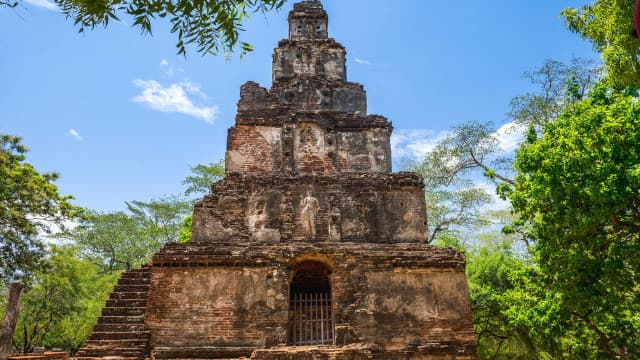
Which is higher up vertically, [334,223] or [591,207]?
[334,223]

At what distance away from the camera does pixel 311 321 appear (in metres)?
9.61

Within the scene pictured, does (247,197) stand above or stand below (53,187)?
below

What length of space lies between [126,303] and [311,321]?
149 inches

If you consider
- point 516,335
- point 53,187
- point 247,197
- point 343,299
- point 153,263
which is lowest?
point 516,335

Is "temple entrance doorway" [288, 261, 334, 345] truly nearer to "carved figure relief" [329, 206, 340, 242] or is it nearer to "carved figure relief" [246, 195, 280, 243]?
"carved figure relief" [329, 206, 340, 242]

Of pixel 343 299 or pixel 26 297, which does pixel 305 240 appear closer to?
pixel 343 299

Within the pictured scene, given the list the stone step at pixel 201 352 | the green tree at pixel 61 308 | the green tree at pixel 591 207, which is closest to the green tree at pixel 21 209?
the green tree at pixel 61 308

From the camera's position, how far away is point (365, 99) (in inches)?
551

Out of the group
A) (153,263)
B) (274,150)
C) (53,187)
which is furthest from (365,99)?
(53,187)

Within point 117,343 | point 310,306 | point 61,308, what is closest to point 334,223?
point 310,306

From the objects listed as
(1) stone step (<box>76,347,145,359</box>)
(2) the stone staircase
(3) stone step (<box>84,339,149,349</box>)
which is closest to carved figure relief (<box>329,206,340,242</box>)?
(2) the stone staircase

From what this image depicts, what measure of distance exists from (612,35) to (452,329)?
6.12m

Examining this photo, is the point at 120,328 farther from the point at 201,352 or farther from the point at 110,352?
the point at 201,352

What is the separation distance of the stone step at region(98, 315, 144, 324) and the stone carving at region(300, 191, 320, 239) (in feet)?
12.8
